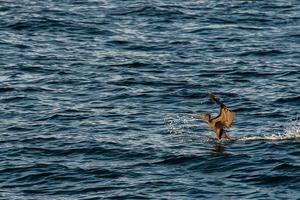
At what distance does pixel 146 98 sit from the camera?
126 feet

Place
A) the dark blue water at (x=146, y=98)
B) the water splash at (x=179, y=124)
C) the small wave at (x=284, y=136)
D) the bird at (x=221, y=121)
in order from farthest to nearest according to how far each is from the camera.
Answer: the water splash at (x=179, y=124)
the small wave at (x=284, y=136)
the bird at (x=221, y=121)
the dark blue water at (x=146, y=98)

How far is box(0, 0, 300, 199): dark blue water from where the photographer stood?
96.3ft

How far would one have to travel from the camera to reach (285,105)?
3703cm

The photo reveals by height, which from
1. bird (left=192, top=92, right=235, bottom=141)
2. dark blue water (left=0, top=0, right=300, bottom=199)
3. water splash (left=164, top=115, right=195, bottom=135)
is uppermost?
bird (left=192, top=92, right=235, bottom=141)

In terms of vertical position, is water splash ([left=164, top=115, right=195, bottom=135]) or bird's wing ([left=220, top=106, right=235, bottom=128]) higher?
bird's wing ([left=220, top=106, right=235, bottom=128])

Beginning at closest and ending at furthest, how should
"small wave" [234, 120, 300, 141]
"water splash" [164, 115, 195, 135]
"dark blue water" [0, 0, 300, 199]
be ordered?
"dark blue water" [0, 0, 300, 199] < "small wave" [234, 120, 300, 141] < "water splash" [164, 115, 195, 135]

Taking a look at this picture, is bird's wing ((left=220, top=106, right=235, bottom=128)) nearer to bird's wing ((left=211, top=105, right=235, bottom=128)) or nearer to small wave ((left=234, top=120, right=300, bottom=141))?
bird's wing ((left=211, top=105, right=235, bottom=128))

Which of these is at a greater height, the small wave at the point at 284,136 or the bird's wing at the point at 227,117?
the bird's wing at the point at 227,117

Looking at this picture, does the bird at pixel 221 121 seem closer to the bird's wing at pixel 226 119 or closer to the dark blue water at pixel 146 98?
the bird's wing at pixel 226 119

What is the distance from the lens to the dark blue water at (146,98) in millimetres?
29359

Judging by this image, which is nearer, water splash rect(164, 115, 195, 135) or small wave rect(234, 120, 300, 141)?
small wave rect(234, 120, 300, 141)

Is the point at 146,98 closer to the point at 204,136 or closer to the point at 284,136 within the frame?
the point at 204,136

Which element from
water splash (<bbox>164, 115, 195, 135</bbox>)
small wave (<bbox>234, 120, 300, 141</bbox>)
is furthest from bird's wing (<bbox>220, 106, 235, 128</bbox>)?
water splash (<bbox>164, 115, 195, 135</bbox>)

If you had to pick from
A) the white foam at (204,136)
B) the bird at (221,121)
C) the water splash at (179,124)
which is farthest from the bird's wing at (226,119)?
the water splash at (179,124)
